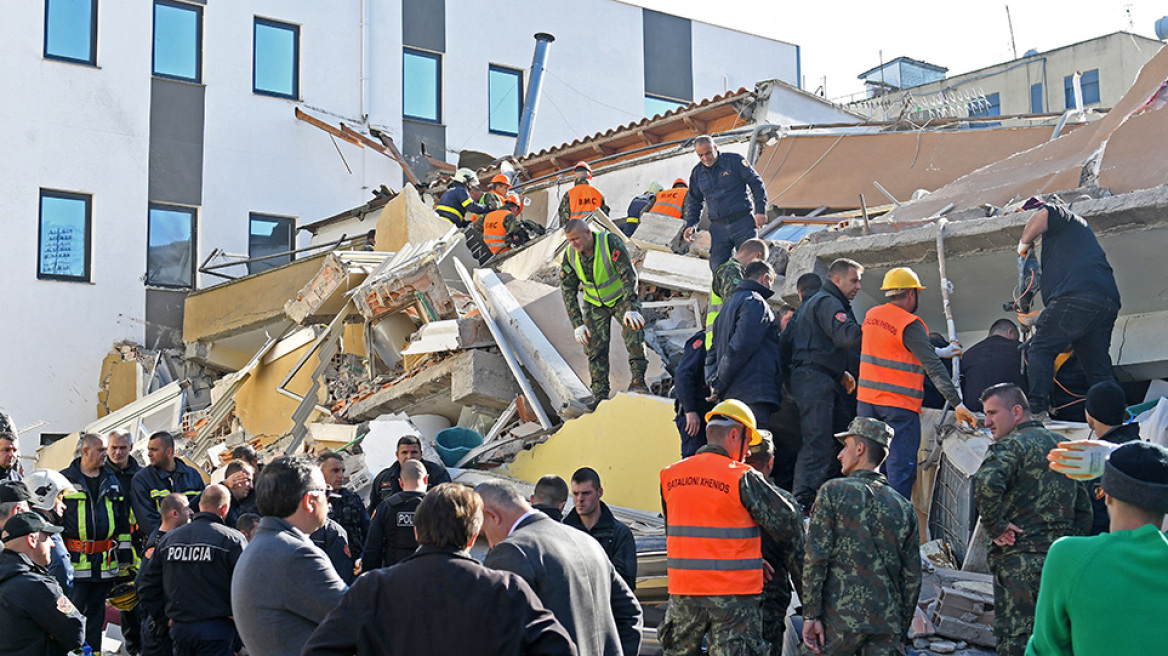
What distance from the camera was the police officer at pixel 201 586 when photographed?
18.7 feet

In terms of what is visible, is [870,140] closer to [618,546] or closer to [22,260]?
[618,546]

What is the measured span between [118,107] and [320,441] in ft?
36.9

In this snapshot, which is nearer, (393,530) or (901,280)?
(393,530)

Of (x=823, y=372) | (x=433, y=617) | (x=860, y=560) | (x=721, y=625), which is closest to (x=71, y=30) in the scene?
(x=823, y=372)

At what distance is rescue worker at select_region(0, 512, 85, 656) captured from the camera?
5668 mm

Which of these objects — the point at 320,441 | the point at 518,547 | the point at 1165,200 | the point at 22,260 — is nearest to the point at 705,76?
the point at 22,260

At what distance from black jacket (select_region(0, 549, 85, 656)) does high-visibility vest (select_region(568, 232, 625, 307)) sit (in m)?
5.07

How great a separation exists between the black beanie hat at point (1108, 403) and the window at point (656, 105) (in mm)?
21044

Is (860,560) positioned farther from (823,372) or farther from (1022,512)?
(823,372)

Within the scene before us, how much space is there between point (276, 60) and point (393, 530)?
56.7 ft

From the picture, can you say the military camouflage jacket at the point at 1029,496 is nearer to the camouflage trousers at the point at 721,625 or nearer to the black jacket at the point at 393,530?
the camouflage trousers at the point at 721,625

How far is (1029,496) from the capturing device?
18.9 feet

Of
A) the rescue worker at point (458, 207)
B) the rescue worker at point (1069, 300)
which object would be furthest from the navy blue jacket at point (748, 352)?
the rescue worker at point (458, 207)

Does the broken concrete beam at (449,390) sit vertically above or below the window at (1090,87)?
below
